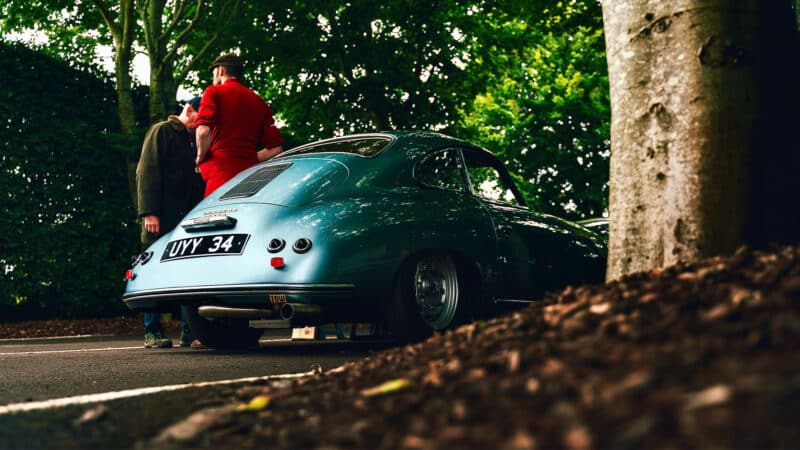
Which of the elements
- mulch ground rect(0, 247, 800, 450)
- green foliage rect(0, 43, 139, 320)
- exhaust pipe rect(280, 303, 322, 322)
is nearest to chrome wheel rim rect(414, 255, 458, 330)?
exhaust pipe rect(280, 303, 322, 322)

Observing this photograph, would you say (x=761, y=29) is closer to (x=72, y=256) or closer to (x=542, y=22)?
(x=72, y=256)

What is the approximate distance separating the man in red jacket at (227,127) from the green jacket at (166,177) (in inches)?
14.0

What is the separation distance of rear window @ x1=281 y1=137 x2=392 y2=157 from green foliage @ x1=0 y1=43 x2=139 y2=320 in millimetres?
6644

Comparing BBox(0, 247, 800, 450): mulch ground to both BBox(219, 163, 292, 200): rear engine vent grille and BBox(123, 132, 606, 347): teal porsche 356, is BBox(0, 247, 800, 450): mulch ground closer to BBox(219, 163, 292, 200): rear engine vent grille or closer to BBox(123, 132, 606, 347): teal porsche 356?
BBox(123, 132, 606, 347): teal porsche 356

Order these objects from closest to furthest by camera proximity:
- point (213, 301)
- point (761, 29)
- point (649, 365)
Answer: point (649, 365) < point (761, 29) < point (213, 301)

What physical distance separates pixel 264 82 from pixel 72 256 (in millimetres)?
6863

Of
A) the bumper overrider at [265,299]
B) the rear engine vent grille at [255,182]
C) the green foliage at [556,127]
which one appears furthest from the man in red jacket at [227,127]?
the green foliage at [556,127]

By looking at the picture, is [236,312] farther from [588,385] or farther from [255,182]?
[588,385]

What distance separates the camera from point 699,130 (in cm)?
462

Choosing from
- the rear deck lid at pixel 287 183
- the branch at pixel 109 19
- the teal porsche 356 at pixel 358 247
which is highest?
the branch at pixel 109 19

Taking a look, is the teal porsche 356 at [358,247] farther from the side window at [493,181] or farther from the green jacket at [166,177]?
the green jacket at [166,177]

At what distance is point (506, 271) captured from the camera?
6.88 meters

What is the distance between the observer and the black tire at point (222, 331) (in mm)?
7406

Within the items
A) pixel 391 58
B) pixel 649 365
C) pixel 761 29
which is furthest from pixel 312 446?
pixel 391 58
